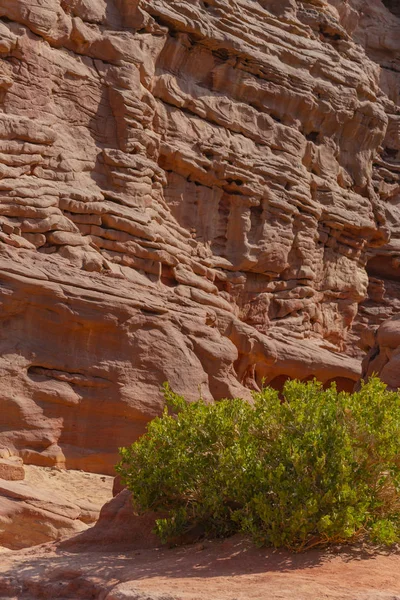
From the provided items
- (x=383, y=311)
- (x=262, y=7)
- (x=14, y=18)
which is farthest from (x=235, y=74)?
(x=383, y=311)

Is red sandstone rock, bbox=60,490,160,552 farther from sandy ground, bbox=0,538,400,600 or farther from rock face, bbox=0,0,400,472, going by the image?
rock face, bbox=0,0,400,472

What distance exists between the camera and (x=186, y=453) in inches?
319

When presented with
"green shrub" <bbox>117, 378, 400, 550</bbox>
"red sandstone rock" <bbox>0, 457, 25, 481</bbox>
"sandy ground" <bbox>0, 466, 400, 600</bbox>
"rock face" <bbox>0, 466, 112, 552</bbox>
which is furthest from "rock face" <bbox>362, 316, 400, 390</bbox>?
"sandy ground" <bbox>0, 466, 400, 600</bbox>

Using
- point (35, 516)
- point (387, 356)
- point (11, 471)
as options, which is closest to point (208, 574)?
point (35, 516)

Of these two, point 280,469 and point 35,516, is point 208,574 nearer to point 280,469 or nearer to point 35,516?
point 280,469

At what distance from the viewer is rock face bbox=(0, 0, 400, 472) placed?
1523cm

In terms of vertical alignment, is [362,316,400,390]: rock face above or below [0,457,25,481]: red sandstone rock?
above

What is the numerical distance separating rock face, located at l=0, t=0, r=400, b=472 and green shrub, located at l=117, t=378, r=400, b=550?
6.83m

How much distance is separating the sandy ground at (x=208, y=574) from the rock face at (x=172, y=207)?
723 cm

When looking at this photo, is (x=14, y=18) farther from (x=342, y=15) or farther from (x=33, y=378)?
(x=342, y=15)

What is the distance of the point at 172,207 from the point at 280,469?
15735 millimetres

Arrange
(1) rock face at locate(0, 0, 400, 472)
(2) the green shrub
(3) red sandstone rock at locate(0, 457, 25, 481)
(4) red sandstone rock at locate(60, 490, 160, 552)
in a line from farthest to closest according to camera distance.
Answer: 1. (1) rock face at locate(0, 0, 400, 472)
2. (3) red sandstone rock at locate(0, 457, 25, 481)
3. (4) red sandstone rock at locate(60, 490, 160, 552)
4. (2) the green shrub

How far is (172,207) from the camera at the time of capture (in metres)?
22.0

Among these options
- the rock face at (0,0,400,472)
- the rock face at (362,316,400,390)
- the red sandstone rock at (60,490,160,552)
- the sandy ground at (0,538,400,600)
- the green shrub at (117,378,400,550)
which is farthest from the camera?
the rock face at (0,0,400,472)
